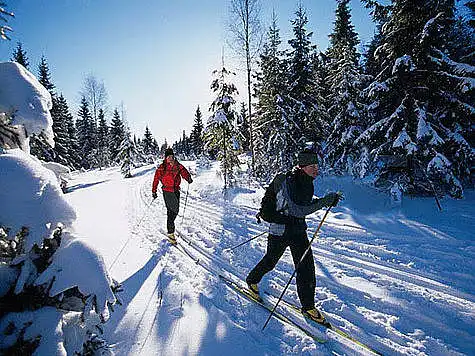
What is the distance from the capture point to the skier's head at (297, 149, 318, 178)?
4145 millimetres

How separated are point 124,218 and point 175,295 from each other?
23.3ft

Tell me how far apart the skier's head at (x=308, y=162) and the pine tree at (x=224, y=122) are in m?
14.4

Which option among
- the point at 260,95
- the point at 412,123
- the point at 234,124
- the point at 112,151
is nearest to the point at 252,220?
the point at 412,123

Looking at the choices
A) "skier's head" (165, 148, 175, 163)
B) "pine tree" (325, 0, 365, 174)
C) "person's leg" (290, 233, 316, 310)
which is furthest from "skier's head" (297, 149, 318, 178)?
"pine tree" (325, 0, 365, 174)

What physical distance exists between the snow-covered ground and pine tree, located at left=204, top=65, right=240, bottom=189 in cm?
1029

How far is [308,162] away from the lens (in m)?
4.15

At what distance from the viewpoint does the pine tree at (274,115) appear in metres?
19.8

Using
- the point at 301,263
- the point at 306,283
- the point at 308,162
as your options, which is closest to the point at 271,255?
the point at 301,263

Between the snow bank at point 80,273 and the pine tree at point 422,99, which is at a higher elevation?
the pine tree at point 422,99

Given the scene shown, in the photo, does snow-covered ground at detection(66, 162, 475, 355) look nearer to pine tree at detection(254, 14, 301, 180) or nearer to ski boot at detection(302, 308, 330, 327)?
ski boot at detection(302, 308, 330, 327)

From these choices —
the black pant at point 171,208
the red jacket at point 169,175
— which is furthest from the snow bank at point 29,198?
the red jacket at point 169,175

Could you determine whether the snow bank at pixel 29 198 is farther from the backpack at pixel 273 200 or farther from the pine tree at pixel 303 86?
the pine tree at pixel 303 86

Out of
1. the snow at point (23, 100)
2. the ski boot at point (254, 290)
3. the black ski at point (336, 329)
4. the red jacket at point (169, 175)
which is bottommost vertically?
the black ski at point (336, 329)

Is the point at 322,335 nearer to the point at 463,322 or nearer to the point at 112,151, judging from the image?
the point at 463,322
